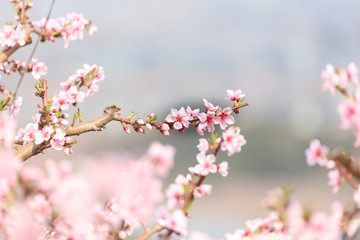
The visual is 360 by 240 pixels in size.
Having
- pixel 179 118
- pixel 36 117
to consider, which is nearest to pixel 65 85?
pixel 36 117

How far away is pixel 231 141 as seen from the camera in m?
3.03

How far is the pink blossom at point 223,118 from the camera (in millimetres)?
4008

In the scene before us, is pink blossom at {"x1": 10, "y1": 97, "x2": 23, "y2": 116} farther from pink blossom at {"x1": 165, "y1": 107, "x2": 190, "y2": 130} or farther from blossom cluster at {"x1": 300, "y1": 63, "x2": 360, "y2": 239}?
blossom cluster at {"x1": 300, "y1": 63, "x2": 360, "y2": 239}

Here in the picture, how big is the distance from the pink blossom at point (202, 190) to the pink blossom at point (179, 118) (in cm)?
130

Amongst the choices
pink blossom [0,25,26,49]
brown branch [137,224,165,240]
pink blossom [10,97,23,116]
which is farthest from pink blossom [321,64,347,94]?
pink blossom [0,25,26,49]

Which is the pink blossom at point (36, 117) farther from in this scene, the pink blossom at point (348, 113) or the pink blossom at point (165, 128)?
the pink blossom at point (348, 113)

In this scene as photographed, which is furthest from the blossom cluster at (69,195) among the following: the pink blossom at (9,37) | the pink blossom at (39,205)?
the pink blossom at (9,37)

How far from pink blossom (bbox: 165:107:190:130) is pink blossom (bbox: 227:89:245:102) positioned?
429mm

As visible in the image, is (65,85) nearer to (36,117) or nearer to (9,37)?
(36,117)

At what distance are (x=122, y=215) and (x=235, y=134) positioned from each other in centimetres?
98

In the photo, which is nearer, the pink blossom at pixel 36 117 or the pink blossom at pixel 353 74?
Answer: the pink blossom at pixel 353 74

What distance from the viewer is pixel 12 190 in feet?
8.18

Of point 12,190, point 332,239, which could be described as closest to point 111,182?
point 12,190

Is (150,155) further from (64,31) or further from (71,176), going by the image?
(64,31)
